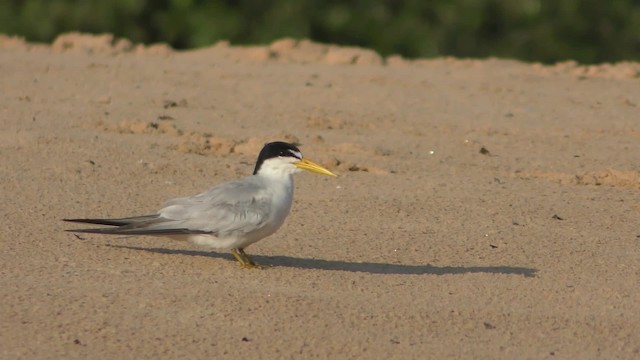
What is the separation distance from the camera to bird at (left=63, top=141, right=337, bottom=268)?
21.0 feet

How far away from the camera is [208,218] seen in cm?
644

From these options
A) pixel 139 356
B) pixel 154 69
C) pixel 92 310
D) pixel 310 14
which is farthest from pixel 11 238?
pixel 310 14

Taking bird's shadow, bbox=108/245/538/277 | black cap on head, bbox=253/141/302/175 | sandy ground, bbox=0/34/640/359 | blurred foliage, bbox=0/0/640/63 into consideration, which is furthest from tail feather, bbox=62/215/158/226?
blurred foliage, bbox=0/0/640/63

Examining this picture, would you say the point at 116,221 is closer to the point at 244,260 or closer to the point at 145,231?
the point at 145,231

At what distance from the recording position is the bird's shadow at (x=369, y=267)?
6.68m

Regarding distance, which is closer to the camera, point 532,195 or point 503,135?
point 532,195

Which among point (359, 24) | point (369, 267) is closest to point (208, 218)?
point (369, 267)

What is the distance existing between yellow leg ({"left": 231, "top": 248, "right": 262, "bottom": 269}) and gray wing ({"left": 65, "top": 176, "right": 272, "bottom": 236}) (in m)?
0.23

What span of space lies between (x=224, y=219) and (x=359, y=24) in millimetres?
8608

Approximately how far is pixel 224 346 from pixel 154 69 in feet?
26.0

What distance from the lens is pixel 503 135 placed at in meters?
10.7

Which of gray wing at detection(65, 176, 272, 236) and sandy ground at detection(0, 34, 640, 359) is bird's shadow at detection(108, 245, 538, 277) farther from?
→ gray wing at detection(65, 176, 272, 236)

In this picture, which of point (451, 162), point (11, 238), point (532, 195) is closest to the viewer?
point (11, 238)

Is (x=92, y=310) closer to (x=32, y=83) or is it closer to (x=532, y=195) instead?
(x=532, y=195)
